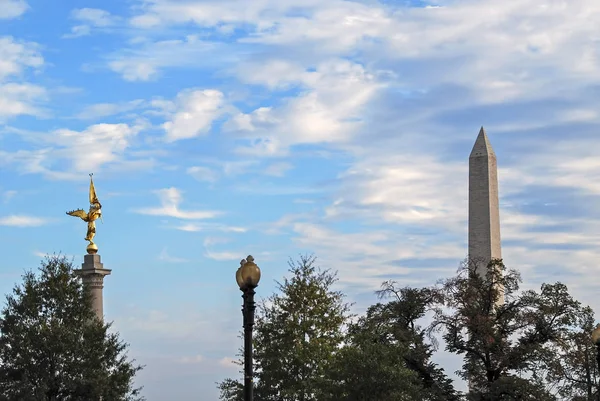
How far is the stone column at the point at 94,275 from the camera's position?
190 feet

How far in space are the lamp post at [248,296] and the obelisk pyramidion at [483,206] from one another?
51.3 m

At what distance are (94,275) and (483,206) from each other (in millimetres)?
28873

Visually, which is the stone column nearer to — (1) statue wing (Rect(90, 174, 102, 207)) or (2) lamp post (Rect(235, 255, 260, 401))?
(1) statue wing (Rect(90, 174, 102, 207))

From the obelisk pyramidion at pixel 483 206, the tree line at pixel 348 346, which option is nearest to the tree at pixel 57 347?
Result: the tree line at pixel 348 346

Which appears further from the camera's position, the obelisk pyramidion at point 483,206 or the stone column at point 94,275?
the obelisk pyramidion at point 483,206

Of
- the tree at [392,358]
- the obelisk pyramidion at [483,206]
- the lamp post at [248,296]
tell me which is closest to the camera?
the lamp post at [248,296]

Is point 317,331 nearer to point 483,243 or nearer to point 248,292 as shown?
point 483,243

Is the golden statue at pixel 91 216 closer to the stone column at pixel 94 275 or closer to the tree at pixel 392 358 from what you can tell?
the stone column at pixel 94 275

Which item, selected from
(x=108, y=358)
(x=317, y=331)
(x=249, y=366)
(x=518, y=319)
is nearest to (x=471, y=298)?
(x=518, y=319)

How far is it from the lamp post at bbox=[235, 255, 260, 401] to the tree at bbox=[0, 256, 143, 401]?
31087mm

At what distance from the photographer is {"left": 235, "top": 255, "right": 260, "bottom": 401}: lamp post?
2578 cm

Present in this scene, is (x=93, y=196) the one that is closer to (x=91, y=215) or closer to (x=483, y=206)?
(x=91, y=215)

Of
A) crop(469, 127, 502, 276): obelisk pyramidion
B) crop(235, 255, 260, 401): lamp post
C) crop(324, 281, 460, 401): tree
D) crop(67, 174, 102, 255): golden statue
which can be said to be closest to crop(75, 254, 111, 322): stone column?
crop(67, 174, 102, 255): golden statue

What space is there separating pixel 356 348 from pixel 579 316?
1469 cm
